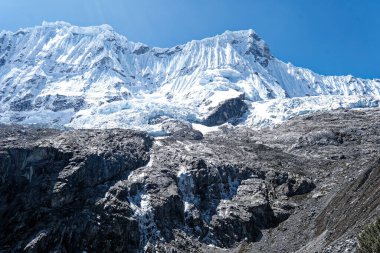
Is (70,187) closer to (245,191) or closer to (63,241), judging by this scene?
(63,241)

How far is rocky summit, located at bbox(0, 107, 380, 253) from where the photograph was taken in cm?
7369

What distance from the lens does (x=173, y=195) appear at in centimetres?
8800

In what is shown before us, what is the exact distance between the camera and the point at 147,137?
120m

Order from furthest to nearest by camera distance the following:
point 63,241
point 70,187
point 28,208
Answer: point 70,187
point 28,208
point 63,241

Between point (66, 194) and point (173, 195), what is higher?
point (66, 194)

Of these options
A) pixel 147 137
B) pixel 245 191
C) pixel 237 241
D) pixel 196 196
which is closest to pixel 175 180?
pixel 196 196

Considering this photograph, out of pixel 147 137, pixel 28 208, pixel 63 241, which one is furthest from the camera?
pixel 147 137

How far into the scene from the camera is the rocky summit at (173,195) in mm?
73694

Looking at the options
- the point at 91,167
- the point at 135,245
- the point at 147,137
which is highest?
the point at 147,137

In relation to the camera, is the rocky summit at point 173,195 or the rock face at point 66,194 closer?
the rocky summit at point 173,195

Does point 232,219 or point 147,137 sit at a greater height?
point 147,137

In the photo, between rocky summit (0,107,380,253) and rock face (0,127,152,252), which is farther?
rock face (0,127,152,252)

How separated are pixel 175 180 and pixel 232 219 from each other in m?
15.1

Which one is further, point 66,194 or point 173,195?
point 173,195
